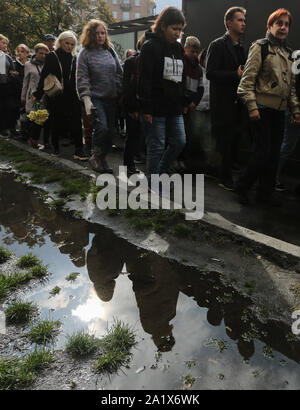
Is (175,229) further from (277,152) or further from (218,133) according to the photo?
(218,133)

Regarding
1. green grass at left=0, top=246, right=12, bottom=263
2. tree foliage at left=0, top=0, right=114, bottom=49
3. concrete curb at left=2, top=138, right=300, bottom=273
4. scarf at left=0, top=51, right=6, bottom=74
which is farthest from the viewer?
tree foliage at left=0, top=0, right=114, bottom=49

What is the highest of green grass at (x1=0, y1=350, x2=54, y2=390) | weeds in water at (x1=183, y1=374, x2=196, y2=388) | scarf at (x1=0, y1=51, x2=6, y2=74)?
scarf at (x1=0, y1=51, x2=6, y2=74)

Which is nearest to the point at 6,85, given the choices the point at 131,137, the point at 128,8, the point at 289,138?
the point at 131,137

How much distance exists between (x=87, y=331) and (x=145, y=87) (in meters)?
2.62

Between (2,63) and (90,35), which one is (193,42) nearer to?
(90,35)

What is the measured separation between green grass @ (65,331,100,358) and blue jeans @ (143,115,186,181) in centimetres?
260

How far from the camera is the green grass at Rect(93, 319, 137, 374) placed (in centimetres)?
203

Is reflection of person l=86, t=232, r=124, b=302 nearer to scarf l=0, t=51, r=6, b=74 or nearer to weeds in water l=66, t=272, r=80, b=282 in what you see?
weeds in water l=66, t=272, r=80, b=282

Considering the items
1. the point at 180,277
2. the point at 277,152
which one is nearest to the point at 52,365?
the point at 180,277

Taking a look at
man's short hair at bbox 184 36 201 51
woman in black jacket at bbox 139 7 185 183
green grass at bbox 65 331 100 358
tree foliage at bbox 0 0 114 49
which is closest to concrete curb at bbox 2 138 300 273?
woman in black jacket at bbox 139 7 185 183

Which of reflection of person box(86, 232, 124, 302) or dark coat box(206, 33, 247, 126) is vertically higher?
dark coat box(206, 33, 247, 126)

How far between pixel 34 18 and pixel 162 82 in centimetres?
1746

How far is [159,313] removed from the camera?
8.23 ft

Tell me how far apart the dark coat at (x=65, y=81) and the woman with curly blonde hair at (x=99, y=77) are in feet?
3.83
